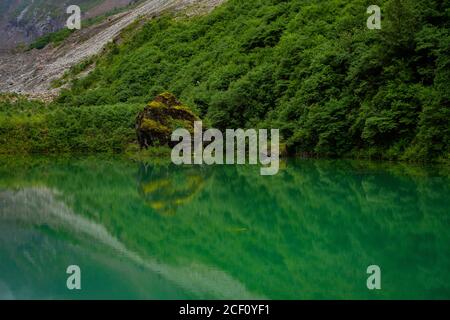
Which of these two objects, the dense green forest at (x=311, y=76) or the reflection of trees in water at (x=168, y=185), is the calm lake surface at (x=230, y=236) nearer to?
the reflection of trees in water at (x=168, y=185)

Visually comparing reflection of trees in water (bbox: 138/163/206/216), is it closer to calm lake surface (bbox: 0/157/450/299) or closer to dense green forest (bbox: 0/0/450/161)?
calm lake surface (bbox: 0/157/450/299)

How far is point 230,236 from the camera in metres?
14.2

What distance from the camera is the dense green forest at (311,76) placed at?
3112cm

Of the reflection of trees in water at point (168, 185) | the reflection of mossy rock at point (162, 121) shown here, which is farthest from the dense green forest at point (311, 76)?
the reflection of trees in water at point (168, 185)

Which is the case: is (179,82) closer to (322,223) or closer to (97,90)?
(97,90)

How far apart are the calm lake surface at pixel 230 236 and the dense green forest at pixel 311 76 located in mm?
5816

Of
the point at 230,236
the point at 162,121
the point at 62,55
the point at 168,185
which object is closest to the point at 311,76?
the point at 162,121

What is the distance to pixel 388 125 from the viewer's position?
1223 inches

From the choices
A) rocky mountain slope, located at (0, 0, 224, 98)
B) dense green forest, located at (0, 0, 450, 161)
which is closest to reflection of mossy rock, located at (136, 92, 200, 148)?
dense green forest, located at (0, 0, 450, 161)

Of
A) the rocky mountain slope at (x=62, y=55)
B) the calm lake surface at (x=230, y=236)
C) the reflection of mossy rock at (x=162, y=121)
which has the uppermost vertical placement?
the rocky mountain slope at (x=62, y=55)

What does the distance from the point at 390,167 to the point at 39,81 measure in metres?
53.8

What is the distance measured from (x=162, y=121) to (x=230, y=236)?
28.6 metres

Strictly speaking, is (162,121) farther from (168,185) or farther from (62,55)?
(62,55)
